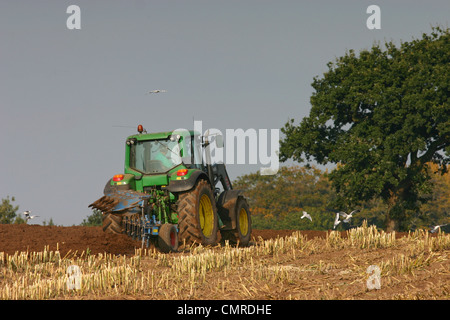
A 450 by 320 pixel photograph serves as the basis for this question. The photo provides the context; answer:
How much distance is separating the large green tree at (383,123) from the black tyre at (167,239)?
61.7 ft

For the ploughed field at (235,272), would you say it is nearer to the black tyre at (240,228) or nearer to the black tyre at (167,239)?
the black tyre at (167,239)

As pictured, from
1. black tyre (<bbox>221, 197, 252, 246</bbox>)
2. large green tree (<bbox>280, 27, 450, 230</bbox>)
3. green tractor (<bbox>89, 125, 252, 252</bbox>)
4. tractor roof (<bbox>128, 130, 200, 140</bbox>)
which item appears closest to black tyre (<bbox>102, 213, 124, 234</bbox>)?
green tractor (<bbox>89, 125, 252, 252</bbox>)

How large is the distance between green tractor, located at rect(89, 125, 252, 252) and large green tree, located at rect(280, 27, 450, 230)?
54.3 feet

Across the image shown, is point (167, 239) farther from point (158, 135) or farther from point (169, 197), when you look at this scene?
point (158, 135)

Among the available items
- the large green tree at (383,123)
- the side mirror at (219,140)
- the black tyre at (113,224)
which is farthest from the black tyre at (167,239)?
the large green tree at (383,123)

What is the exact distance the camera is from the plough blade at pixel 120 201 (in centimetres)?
1333

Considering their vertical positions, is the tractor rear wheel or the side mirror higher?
the side mirror

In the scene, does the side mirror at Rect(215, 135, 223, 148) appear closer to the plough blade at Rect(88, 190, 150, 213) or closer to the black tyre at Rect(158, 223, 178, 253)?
the plough blade at Rect(88, 190, 150, 213)

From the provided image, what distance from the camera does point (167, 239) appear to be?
13328 mm

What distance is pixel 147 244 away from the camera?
13.5 meters

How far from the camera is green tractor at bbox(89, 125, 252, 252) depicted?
533 inches

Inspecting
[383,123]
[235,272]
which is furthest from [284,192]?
[235,272]
